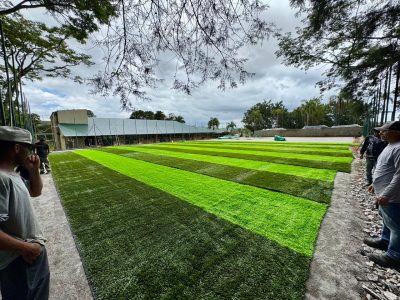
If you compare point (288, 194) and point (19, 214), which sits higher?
point (19, 214)

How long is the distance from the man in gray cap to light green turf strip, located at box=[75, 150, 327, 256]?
129 inches

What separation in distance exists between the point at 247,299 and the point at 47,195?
7.50 m

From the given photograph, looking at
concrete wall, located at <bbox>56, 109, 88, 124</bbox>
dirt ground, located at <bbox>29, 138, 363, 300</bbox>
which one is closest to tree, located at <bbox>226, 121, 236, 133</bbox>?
concrete wall, located at <bbox>56, 109, 88, 124</bbox>

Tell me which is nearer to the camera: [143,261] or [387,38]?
[143,261]

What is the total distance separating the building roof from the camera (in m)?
36.5

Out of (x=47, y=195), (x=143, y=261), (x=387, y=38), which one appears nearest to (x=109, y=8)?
(x=143, y=261)

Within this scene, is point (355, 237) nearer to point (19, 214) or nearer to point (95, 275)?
point (95, 275)

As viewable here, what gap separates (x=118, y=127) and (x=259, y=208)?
4154 cm

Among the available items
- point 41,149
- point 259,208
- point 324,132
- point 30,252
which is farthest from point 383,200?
point 324,132

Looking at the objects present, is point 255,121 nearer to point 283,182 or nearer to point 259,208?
point 283,182

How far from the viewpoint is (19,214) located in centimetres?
151

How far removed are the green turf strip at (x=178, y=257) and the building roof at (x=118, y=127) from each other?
37.0 m

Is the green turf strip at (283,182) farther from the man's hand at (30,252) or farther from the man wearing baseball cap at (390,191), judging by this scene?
the man's hand at (30,252)

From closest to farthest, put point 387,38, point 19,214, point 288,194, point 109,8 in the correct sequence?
point 19,214, point 109,8, point 288,194, point 387,38
